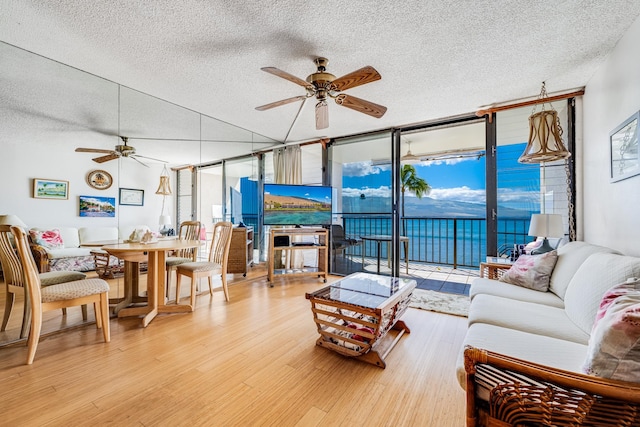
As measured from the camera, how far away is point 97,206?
267 centimetres

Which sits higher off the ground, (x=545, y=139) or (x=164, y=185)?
(x=545, y=139)

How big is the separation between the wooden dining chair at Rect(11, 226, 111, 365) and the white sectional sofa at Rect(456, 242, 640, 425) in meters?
2.49

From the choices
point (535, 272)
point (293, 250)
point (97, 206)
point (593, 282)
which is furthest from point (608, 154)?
point (97, 206)

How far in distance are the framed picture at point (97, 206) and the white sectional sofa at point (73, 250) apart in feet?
0.48

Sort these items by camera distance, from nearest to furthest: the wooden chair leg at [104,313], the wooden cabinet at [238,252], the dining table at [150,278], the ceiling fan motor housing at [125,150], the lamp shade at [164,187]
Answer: the wooden chair leg at [104,313], the dining table at [150,278], the ceiling fan motor housing at [125,150], the lamp shade at [164,187], the wooden cabinet at [238,252]

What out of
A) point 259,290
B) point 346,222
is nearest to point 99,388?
point 259,290

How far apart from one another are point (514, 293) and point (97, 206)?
3877mm

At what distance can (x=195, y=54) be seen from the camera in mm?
2262

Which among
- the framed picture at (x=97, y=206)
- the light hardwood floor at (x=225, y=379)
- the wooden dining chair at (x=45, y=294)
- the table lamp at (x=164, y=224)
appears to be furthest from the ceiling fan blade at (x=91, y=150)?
the light hardwood floor at (x=225, y=379)

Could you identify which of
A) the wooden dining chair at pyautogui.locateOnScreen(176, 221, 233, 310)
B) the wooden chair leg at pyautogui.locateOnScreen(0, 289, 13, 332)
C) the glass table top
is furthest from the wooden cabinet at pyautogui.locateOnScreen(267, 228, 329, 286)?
the wooden chair leg at pyautogui.locateOnScreen(0, 289, 13, 332)

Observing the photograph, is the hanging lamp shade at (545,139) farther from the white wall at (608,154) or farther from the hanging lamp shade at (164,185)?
the hanging lamp shade at (164,185)

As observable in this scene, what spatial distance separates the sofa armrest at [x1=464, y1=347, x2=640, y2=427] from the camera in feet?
2.62

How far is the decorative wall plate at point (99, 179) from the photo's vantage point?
2.62 meters

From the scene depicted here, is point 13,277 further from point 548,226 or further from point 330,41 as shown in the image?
point 548,226
